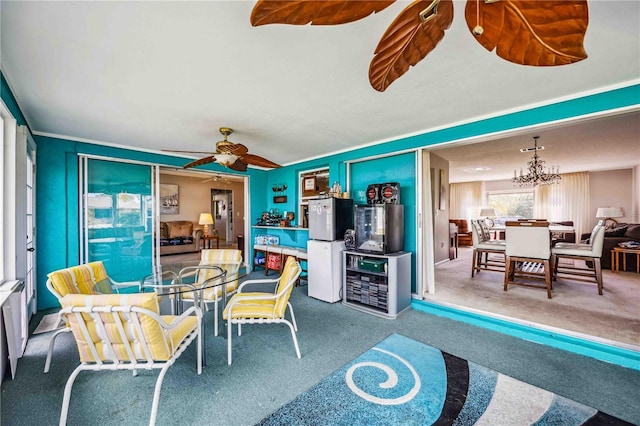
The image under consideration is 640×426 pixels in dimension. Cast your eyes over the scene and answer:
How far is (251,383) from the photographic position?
1.96m

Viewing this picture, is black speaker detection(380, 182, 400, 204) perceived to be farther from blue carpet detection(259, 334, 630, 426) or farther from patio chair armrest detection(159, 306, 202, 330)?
patio chair armrest detection(159, 306, 202, 330)

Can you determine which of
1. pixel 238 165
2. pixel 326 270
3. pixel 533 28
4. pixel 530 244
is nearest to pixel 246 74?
pixel 238 165

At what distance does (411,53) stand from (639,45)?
1.83 m

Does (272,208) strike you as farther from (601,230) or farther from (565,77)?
(601,230)

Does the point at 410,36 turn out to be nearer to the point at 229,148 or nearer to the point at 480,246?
the point at 229,148

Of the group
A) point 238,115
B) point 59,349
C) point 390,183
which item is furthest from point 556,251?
point 59,349

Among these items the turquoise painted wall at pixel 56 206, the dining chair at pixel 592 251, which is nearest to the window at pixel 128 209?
the turquoise painted wall at pixel 56 206

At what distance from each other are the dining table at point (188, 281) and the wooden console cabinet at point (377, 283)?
1485 millimetres

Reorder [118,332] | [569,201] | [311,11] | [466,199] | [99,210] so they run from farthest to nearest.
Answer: [466,199] < [569,201] < [99,210] < [118,332] < [311,11]

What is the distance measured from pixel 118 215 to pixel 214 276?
2739 mm

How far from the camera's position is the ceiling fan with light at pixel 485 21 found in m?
0.87

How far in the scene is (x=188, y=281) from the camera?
250 centimetres

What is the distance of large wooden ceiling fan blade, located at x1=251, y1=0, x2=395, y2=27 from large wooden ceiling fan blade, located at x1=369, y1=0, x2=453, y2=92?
0.11 metres

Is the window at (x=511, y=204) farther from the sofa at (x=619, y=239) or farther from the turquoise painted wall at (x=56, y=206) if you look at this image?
the turquoise painted wall at (x=56, y=206)
